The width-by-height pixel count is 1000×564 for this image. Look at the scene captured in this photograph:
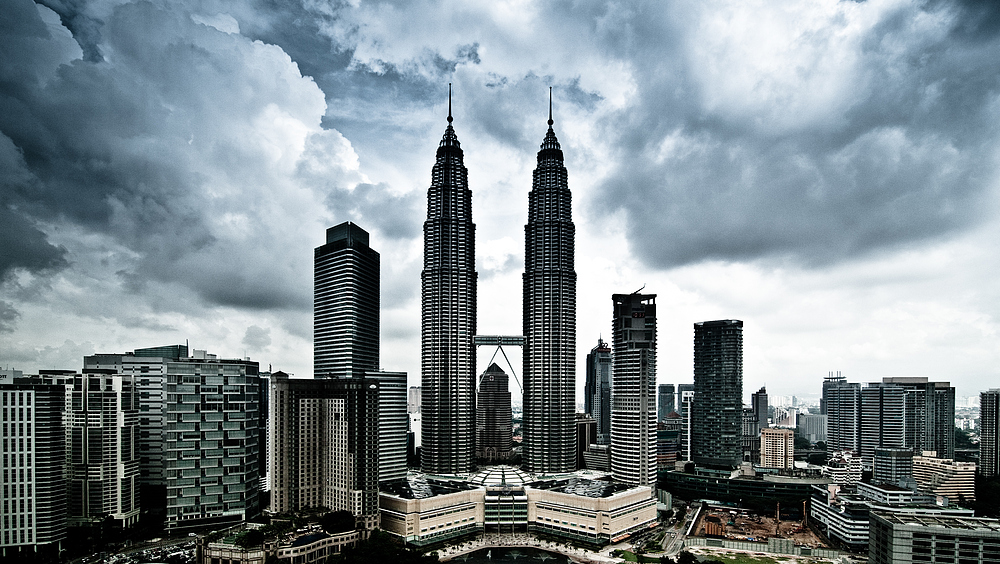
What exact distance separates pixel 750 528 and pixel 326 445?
3806cm

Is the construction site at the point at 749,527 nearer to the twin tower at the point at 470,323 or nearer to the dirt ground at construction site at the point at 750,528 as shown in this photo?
the dirt ground at construction site at the point at 750,528

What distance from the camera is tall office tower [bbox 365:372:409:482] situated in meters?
55.1

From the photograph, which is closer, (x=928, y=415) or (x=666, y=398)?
(x=928, y=415)

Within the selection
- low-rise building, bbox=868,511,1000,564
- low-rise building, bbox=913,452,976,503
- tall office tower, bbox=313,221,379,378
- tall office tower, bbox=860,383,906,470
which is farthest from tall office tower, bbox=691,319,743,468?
tall office tower, bbox=313,221,379,378

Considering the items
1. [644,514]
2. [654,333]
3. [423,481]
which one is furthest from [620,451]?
[423,481]

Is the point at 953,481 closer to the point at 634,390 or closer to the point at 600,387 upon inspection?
the point at 634,390

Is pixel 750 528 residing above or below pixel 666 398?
above

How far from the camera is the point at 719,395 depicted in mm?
71500

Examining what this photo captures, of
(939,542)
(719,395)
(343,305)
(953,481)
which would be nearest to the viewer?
(939,542)

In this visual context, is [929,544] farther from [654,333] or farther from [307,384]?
[307,384]

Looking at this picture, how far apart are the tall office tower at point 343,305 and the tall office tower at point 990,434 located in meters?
78.2

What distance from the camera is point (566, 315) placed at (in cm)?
→ 6272

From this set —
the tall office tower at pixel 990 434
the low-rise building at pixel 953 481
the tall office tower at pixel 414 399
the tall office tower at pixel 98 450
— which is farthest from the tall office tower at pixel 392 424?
the tall office tower at pixel 990 434

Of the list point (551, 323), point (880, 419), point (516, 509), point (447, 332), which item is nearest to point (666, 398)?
point (880, 419)
